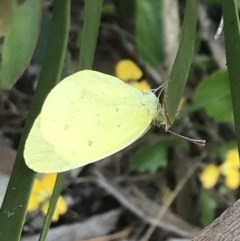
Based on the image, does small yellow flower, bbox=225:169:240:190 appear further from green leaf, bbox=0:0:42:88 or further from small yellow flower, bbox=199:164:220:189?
green leaf, bbox=0:0:42:88

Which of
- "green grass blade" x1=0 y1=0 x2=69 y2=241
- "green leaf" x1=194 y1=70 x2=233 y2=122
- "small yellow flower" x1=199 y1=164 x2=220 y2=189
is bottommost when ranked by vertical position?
"small yellow flower" x1=199 y1=164 x2=220 y2=189

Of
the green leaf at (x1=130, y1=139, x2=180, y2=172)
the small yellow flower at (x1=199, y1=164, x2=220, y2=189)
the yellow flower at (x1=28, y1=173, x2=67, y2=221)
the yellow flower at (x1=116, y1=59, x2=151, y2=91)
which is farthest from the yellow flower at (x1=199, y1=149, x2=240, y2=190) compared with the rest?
the yellow flower at (x1=28, y1=173, x2=67, y2=221)

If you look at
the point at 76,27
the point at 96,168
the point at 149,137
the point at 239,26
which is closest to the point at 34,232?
the point at 96,168

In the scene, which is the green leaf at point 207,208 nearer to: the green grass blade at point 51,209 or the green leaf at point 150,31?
the green leaf at point 150,31

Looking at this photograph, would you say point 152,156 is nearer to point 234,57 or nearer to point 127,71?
point 127,71

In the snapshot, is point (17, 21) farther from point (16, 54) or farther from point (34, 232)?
point (34, 232)

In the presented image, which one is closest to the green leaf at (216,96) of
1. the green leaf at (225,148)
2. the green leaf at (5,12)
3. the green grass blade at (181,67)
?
the green leaf at (225,148)
